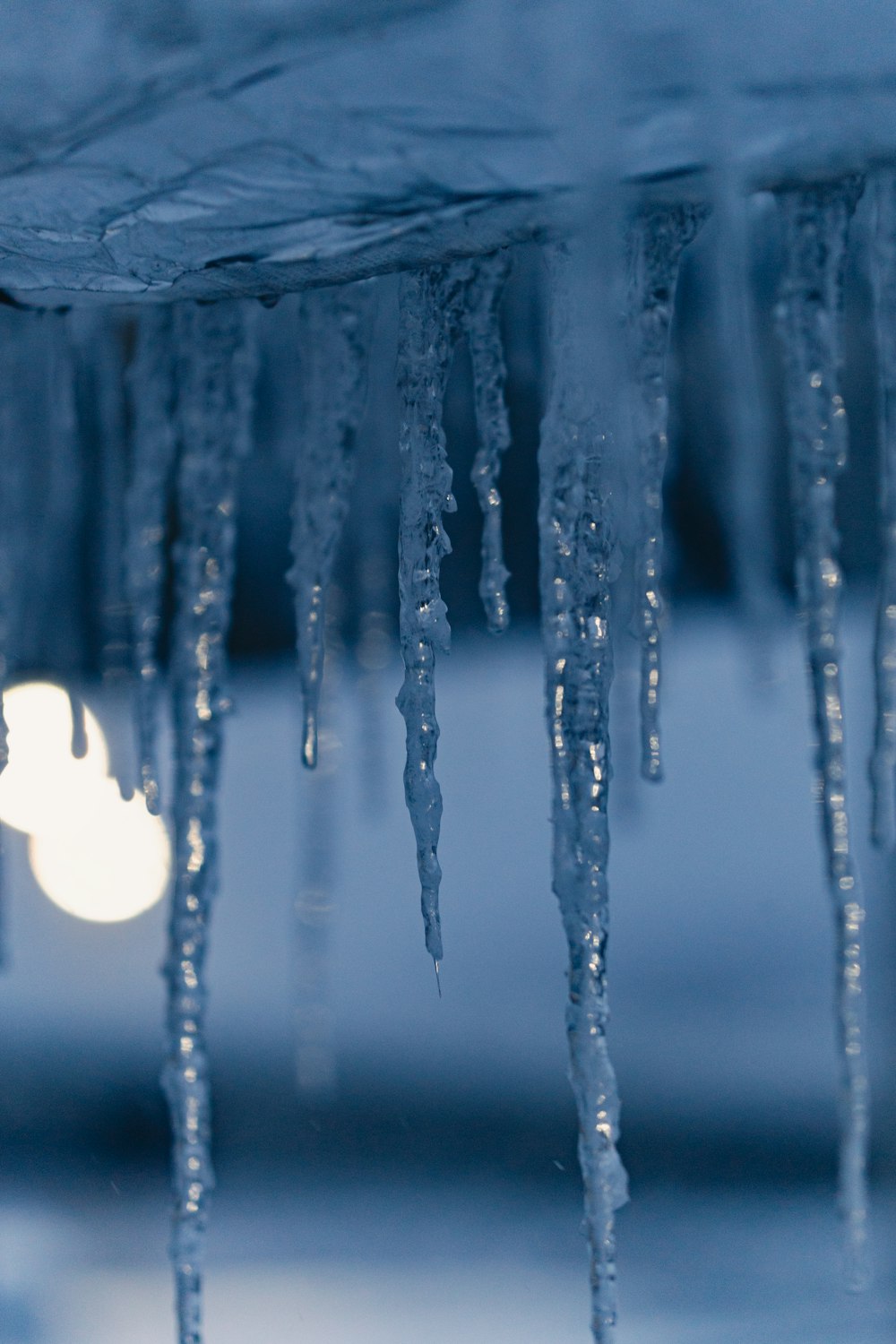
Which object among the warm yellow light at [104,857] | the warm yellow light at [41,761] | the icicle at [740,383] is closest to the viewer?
the icicle at [740,383]

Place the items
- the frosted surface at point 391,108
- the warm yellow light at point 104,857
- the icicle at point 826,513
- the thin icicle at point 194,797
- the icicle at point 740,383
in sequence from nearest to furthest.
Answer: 1. the frosted surface at point 391,108
2. the icicle at point 740,383
3. the icicle at point 826,513
4. the thin icicle at point 194,797
5. the warm yellow light at point 104,857

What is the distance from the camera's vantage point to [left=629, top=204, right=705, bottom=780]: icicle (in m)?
1.00

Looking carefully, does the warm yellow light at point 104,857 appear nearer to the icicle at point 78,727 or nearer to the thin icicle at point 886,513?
the icicle at point 78,727

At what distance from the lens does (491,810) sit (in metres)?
7.98

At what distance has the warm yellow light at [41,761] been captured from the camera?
12.9 ft

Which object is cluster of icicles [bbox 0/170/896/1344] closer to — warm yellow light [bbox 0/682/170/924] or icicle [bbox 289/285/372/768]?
icicle [bbox 289/285/372/768]

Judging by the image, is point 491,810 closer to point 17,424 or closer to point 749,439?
point 17,424

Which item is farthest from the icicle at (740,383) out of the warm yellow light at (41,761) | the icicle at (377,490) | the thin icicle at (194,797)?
the warm yellow light at (41,761)

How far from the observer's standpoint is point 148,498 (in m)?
1.46

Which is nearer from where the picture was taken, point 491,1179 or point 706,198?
point 706,198

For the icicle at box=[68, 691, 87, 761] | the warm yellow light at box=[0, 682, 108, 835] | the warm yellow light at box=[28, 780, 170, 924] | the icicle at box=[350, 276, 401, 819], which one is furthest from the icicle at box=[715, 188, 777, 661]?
the warm yellow light at box=[28, 780, 170, 924]

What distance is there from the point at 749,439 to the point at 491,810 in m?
7.18

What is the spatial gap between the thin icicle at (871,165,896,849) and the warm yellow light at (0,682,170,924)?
2694 millimetres

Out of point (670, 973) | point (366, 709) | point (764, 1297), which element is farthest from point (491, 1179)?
point (366, 709)
